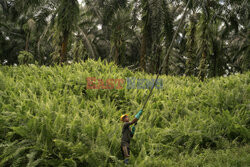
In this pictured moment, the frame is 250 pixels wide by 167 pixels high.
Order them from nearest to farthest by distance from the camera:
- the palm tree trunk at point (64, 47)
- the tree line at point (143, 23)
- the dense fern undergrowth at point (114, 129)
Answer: the dense fern undergrowth at point (114, 129), the tree line at point (143, 23), the palm tree trunk at point (64, 47)

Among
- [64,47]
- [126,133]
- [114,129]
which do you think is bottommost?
[114,129]

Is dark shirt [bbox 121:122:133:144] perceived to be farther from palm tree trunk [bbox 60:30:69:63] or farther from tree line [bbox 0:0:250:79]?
palm tree trunk [bbox 60:30:69:63]

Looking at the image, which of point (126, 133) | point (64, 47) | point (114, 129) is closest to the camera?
point (126, 133)

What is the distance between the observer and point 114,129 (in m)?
5.35

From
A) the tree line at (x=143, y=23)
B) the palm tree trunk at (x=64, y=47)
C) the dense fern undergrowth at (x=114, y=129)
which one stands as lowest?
the dense fern undergrowth at (x=114, y=129)

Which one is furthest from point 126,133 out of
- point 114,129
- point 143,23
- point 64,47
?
point 143,23

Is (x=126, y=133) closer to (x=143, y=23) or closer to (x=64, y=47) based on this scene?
(x=64, y=47)

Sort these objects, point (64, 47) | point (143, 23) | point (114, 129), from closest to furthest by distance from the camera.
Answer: point (114, 129)
point (64, 47)
point (143, 23)

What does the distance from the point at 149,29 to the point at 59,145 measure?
11.6 metres

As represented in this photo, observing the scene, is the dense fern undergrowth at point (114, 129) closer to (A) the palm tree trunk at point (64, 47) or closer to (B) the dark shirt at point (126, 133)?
(B) the dark shirt at point (126, 133)

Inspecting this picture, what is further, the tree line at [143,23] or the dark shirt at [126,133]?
the tree line at [143,23]

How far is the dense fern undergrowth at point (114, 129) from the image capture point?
14.3ft

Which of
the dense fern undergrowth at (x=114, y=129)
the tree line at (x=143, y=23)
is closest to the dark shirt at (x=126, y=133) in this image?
the dense fern undergrowth at (x=114, y=129)

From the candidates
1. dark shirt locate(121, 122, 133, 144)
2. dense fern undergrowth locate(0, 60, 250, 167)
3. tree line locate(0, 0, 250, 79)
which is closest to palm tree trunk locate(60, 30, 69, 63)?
tree line locate(0, 0, 250, 79)
